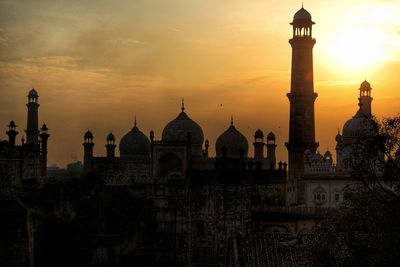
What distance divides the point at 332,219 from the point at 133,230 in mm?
22635

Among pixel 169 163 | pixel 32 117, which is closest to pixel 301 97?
pixel 169 163

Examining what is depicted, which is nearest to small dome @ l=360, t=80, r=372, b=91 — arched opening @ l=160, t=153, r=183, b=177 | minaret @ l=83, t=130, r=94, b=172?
arched opening @ l=160, t=153, r=183, b=177

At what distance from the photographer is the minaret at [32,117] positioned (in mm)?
64000

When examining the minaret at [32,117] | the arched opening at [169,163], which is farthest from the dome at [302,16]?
the minaret at [32,117]

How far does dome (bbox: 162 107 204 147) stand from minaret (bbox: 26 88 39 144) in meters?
17.1

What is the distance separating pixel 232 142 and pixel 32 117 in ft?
71.1

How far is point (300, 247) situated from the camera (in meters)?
21.2

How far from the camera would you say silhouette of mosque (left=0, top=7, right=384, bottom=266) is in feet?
117

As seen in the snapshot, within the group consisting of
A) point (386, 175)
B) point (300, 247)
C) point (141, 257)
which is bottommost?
point (141, 257)

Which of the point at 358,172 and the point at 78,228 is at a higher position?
the point at 358,172

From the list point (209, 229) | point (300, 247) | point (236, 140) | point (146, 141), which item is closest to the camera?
point (300, 247)

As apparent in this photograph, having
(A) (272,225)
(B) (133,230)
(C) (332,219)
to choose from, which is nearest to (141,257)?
(B) (133,230)

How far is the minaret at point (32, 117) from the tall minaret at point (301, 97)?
2454 centimetres

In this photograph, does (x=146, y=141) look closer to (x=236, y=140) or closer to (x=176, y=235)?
(x=236, y=140)
